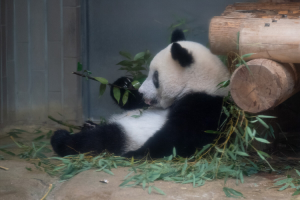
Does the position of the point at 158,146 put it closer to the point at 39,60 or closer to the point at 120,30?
the point at 120,30

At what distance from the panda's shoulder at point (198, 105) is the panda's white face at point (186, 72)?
0.05 meters

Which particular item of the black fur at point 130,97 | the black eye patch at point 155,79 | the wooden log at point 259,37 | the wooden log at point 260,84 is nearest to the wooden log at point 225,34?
the wooden log at point 259,37

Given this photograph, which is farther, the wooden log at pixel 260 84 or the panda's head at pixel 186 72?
the panda's head at pixel 186 72

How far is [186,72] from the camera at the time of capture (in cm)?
222

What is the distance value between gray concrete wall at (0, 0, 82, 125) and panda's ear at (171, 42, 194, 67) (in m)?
1.52

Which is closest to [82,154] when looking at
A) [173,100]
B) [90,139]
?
[90,139]

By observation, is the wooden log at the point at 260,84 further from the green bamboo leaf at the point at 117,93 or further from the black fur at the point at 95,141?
the green bamboo leaf at the point at 117,93

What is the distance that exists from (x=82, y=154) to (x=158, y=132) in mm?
517

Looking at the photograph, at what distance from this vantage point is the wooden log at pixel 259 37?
1654 mm

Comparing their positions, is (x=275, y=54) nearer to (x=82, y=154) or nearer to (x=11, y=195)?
(x=82, y=154)

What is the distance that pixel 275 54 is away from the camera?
168 cm

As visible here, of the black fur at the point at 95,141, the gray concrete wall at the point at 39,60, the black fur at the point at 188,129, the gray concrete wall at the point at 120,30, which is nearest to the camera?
the black fur at the point at 188,129

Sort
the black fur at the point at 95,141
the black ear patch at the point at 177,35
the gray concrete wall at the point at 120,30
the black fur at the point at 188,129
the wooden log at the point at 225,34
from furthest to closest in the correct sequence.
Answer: the gray concrete wall at the point at 120,30 → the black ear patch at the point at 177,35 → the black fur at the point at 95,141 → the black fur at the point at 188,129 → the wooden log at the point at 225,34

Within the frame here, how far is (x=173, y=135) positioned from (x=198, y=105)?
254mm
